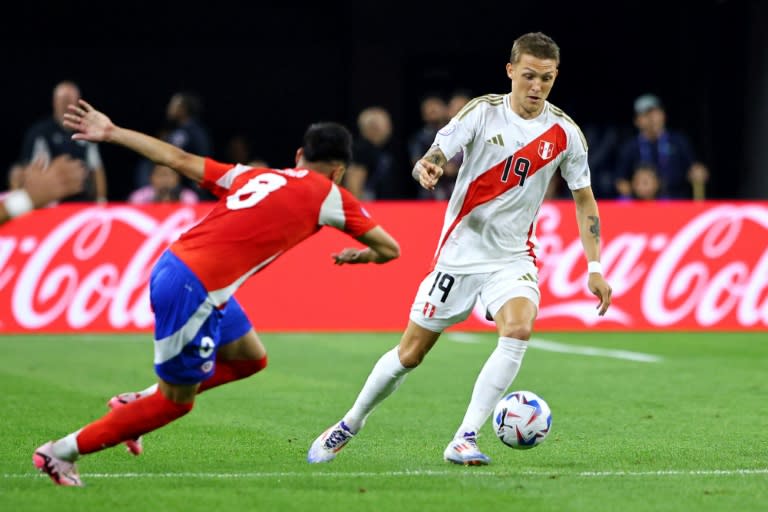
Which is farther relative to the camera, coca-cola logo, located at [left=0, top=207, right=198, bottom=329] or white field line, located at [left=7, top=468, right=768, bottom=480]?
coca-cola logo, located at [left=0, top=207, right=198, bottom=329]

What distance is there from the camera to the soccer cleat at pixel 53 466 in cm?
688

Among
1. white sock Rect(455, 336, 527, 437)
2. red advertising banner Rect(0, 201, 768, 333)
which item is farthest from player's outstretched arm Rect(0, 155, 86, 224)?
red advertising banner Rect(0, 201, 768, 333)

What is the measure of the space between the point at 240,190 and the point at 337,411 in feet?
11.6

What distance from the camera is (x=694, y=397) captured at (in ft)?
36.7

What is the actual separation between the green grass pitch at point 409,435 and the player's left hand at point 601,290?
808 millimetres

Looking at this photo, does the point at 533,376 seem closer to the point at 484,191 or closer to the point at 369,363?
the point at 369,363

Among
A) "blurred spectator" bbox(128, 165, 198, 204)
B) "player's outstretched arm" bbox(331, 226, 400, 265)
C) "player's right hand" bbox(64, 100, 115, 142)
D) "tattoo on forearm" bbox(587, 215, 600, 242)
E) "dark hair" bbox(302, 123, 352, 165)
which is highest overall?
"player's right hand" bbox(64, 100, 115, 142)

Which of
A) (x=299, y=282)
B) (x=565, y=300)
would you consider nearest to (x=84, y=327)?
(x=299, y=282)

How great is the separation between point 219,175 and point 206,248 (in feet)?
1.19

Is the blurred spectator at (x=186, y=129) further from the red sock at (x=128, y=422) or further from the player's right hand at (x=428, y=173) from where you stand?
the red sock at (x=128, y=422)

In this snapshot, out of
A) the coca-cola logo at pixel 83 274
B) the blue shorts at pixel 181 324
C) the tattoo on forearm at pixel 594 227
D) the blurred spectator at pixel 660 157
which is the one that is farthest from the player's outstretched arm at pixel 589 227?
the blurred spectator at pixel 660 157

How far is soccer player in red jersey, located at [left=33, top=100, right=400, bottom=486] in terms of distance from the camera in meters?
6.89

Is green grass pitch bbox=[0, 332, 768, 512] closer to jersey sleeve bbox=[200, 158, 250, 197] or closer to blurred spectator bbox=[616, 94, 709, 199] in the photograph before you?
jersey sleeve bbox=[200, 158, 250, 197]

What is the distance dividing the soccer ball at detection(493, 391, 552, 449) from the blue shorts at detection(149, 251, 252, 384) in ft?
5.90
